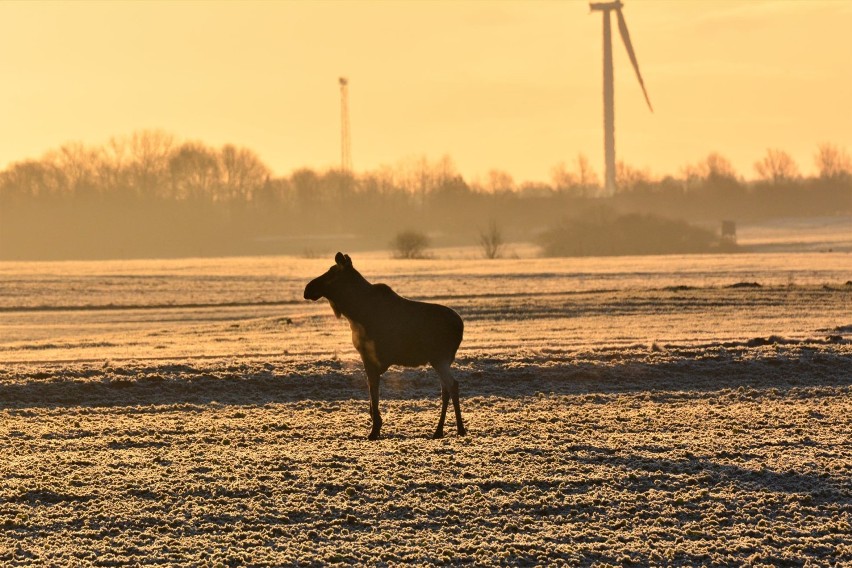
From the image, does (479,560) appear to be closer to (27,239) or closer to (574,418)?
(574,418)

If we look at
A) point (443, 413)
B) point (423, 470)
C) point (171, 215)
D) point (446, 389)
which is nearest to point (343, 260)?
point (446, 389)

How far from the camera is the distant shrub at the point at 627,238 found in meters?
124

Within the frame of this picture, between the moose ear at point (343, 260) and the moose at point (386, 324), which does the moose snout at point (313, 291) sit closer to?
the moose at point (386, 324)

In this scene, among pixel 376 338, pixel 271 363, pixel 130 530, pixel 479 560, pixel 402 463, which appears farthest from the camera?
pixel 271 363

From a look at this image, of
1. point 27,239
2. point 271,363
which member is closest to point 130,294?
point 271,363

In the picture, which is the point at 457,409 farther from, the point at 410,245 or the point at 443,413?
the point at 410,245

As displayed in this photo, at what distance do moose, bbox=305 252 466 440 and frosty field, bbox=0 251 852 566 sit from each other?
105 cm

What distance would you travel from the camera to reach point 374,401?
16.8 meters

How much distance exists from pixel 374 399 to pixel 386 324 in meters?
0.99

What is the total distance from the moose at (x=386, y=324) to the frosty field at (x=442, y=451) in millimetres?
1047

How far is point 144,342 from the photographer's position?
3503 centimetres

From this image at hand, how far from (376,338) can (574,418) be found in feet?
12.2

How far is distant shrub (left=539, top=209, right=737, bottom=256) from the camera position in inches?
4897

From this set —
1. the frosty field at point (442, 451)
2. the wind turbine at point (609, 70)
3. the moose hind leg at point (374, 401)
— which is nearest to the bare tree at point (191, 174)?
the wind turbine at point (609, 70)
